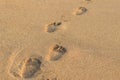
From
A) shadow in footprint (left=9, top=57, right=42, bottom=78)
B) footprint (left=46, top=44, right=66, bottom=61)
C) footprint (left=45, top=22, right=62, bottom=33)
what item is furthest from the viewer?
footprint (left=45, top=22, right=62, bottom=33)

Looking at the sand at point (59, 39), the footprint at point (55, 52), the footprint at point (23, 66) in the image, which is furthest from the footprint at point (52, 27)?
the footprint at point (23, 66)

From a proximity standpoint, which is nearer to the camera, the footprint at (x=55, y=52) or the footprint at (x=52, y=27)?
the footprint at (x=55, y=52)

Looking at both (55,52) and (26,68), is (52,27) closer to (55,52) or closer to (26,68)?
(55,52)

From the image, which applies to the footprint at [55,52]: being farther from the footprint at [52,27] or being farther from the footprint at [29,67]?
the footprint at [52,27]

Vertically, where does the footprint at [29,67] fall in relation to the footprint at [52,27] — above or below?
below

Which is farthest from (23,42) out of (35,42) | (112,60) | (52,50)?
(112,60)

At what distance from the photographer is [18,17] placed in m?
4.22

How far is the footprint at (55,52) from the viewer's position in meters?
3.40

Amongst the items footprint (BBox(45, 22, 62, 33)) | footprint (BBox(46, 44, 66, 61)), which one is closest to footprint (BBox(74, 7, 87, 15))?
footprint (BBox(45, 22, 62, 33))

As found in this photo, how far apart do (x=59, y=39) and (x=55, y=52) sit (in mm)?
300

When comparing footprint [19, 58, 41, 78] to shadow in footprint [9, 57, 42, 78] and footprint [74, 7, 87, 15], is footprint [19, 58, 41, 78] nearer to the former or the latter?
shadow in footprint [9, 57, 42, 78]

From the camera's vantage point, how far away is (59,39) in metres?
3.71

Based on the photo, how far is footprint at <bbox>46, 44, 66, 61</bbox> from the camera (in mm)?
3400

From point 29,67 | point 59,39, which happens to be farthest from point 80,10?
point 29,67
